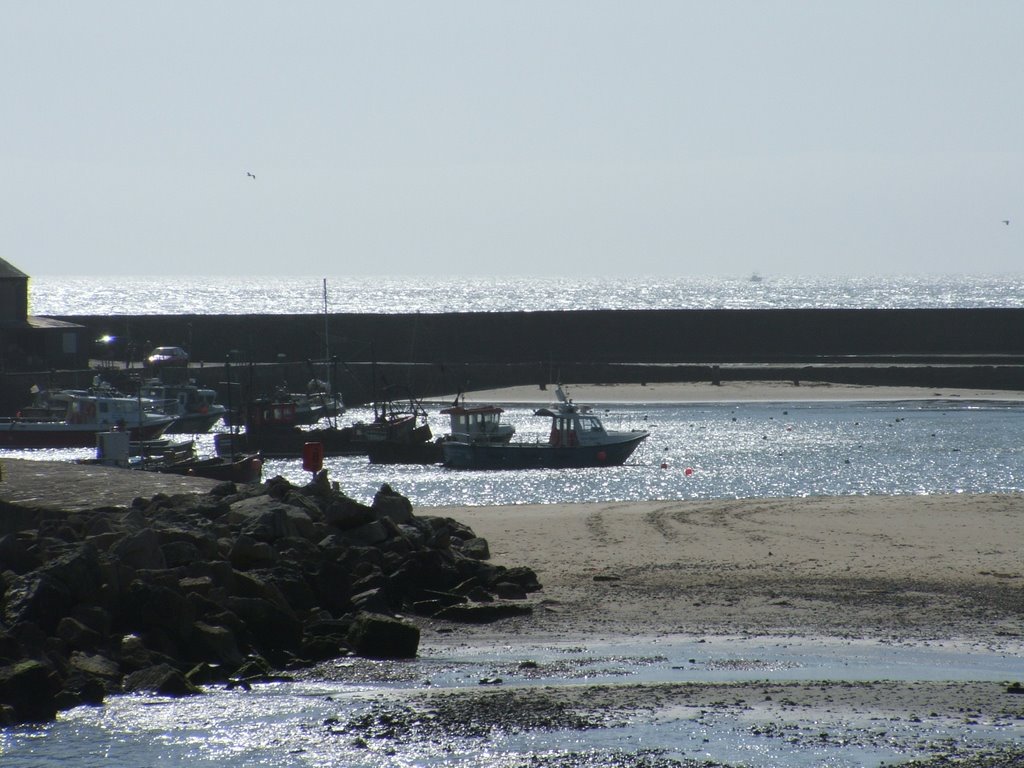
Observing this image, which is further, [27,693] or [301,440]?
[301,440]

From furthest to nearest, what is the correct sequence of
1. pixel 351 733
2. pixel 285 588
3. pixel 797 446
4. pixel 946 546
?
pixel 797 446 → pixel 946 546 → pixel 285 588 → pixel 351 733

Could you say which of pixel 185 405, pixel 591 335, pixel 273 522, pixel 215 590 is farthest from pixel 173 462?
pixel 591 335

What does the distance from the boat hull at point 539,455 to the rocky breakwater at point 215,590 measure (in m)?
18.1

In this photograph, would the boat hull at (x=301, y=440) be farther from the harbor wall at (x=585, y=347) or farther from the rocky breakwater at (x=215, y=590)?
the rocky breakwater at (x=215, y=590)

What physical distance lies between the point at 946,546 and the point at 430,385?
1502 inches

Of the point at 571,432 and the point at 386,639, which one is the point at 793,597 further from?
the point at 571,432

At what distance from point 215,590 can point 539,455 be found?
22.4 metres

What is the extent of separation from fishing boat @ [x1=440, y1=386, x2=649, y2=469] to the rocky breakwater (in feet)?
59.5

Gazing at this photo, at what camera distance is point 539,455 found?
34.1m

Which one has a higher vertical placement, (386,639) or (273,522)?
(273,522)

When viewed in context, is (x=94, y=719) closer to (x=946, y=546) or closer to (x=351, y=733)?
(x=351, y=733)

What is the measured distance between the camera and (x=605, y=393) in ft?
172

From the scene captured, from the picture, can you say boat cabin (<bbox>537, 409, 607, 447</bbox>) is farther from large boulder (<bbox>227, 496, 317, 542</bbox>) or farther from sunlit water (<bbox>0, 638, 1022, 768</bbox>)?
sunlit water (<bbox>0, 638, 1022, 768</bbox>)

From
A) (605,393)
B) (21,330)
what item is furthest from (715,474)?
(21,330)
